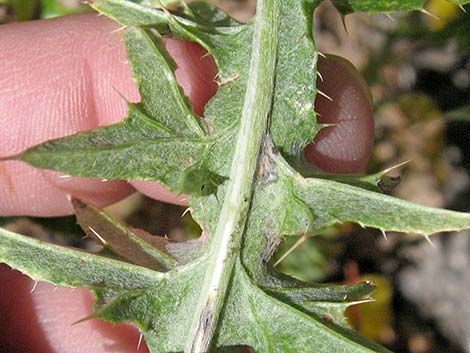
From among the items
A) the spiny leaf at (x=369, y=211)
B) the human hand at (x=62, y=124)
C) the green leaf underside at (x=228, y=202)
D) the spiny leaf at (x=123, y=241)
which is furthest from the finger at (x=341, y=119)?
the spiny leaf at (x=123, y=241)

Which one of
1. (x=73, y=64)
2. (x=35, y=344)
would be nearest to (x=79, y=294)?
(x=35, y=344)

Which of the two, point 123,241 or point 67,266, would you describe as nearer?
point 67,266

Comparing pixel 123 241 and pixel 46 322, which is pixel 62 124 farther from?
pixel 123 241

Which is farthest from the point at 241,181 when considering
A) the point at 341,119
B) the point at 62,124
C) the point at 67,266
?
the point at 62,124

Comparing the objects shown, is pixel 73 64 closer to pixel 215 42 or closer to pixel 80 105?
pixel 80 105

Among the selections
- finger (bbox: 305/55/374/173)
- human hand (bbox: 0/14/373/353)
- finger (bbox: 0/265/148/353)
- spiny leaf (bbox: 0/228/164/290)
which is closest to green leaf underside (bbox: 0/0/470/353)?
spiny leaf (bbox: 0/228/164/290)

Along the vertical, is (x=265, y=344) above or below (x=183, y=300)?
below
